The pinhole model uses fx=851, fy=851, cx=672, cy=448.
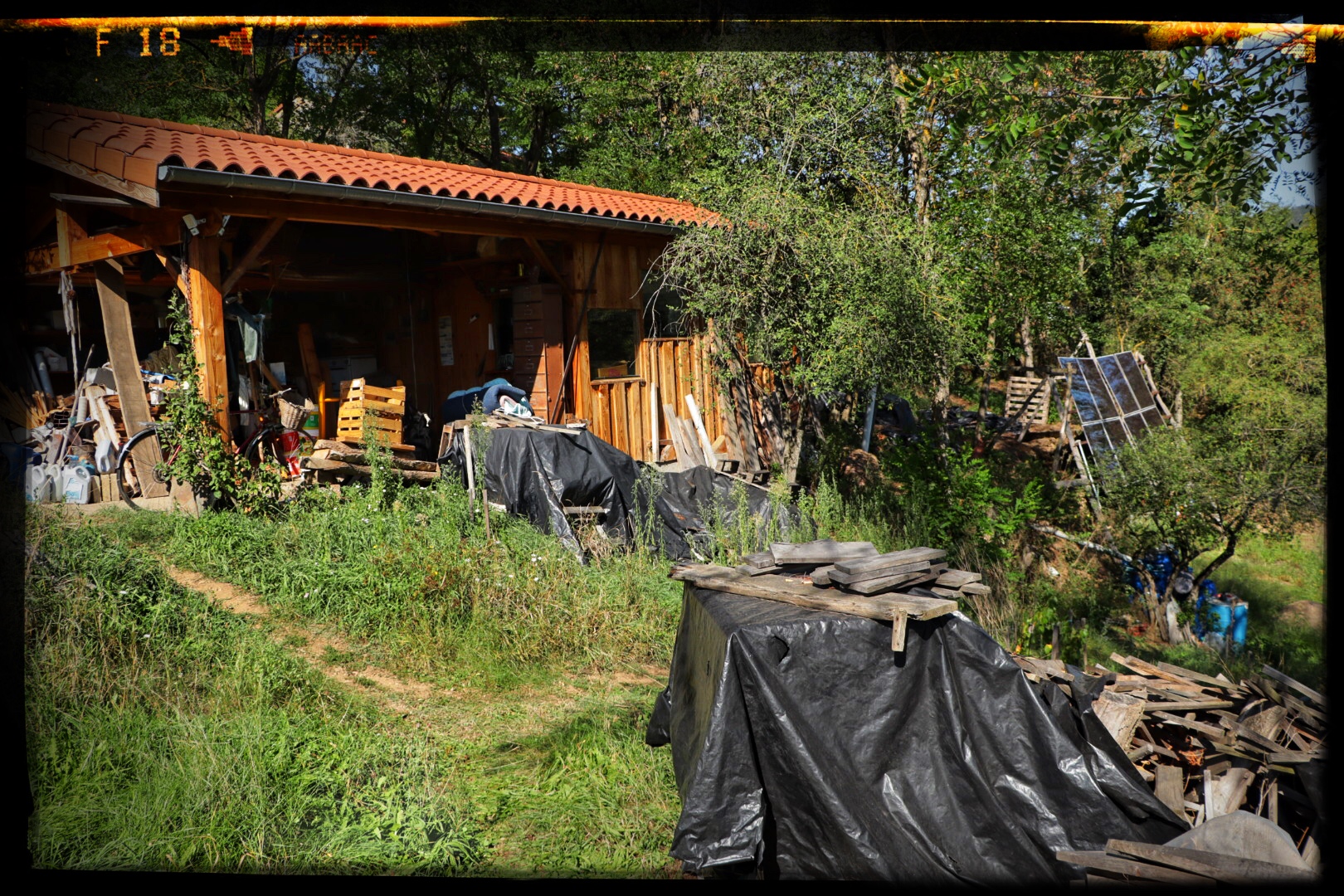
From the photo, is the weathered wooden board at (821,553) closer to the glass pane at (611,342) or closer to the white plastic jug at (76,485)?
the glass pane at (611,342)

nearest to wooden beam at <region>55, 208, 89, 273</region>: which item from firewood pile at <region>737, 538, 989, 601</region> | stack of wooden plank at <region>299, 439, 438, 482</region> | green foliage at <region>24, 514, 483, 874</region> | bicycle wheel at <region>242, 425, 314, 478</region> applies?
bicycle wheel at <region>242, 425, 314, 478</region>

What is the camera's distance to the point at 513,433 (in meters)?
8.43

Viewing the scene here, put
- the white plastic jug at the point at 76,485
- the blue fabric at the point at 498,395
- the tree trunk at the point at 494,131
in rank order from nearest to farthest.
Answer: the white plastic jug at the point at 76,485, the blue fabric at the point at 498,395, the tree trunk at the point at 494,131

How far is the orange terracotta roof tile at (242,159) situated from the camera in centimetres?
678

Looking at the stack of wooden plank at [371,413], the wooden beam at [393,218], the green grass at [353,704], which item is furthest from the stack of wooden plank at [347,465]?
the wooden beam at [393,218]

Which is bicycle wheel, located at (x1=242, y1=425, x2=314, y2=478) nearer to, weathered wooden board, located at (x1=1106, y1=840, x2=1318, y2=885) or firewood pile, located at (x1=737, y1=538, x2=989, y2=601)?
firewood pile, located at (x1=737, y1=538, x2=989, y2=601)

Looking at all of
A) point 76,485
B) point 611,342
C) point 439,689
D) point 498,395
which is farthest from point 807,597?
point 76,485

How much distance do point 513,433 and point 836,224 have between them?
13.1 ft

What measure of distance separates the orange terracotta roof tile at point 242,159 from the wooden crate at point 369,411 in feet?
7.19

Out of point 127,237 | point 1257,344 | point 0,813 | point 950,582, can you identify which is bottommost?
point 0,813

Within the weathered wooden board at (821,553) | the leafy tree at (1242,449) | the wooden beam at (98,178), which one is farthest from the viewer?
the leafy tree at (1242,449)

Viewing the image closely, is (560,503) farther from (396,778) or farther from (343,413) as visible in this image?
(396,778)

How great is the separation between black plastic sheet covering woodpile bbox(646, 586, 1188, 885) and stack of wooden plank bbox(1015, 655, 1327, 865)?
359 millimetres

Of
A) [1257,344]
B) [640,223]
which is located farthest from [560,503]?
[1257,344]
